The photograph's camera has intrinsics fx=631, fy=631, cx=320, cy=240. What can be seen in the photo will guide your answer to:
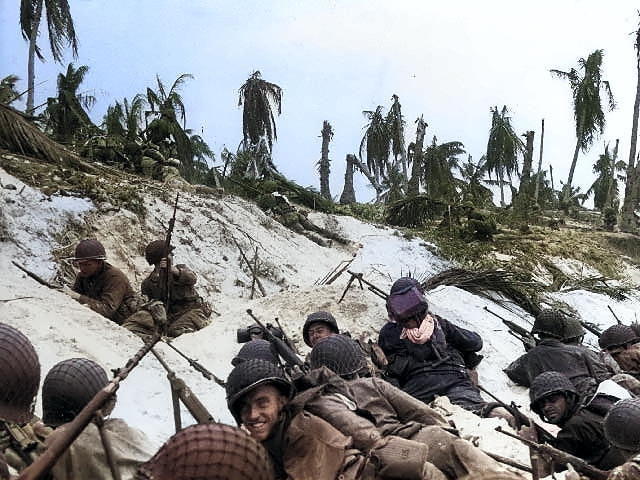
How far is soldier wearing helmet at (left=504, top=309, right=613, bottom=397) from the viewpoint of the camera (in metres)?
4.68

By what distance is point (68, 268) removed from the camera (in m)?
6.96

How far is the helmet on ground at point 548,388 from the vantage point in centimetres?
361

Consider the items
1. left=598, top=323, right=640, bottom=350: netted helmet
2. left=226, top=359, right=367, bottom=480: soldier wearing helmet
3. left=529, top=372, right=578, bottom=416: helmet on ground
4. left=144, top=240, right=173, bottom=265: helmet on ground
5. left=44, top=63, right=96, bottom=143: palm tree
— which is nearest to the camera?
left=226, top=359, right=367, bottom=480: soldier wearing helmet

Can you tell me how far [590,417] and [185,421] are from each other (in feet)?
7.80

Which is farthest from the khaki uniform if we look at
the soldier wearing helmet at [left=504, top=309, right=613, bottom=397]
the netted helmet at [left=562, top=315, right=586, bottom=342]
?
the netted helmet at [left=562, top=315, right=586, bottom=342]

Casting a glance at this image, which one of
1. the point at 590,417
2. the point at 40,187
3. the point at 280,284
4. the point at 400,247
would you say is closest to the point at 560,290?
the point at 400,247

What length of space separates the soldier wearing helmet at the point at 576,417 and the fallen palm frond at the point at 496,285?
423cm

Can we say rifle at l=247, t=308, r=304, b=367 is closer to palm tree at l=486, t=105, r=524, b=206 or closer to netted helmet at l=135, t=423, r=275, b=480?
netted helmet at l=135, t=423, r=275, b=480

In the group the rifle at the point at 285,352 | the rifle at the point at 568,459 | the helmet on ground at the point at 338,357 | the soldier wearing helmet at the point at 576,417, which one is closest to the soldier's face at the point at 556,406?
the soldier wearing helmet at the point at 576,417

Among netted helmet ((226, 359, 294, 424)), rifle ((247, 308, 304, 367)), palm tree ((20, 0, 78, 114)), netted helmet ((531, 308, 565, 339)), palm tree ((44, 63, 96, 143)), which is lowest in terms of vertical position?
rifle ((247, 308, 304, 367))

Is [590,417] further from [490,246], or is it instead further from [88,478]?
[490,246]

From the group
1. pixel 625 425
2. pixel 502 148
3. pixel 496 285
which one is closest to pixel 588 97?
pixel 502 148

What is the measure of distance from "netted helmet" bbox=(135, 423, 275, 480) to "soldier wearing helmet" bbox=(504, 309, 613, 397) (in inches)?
131

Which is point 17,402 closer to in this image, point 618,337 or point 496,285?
point 618,337
